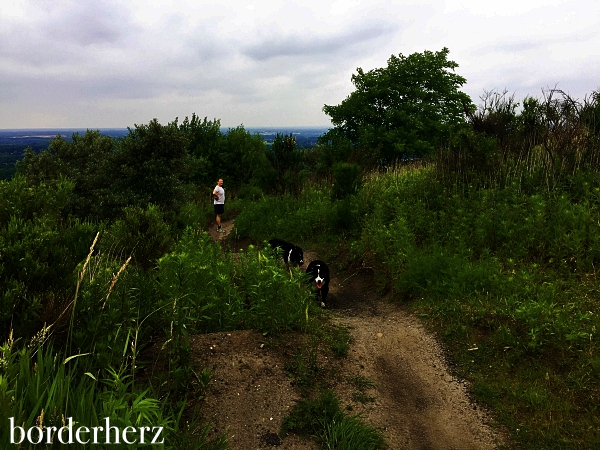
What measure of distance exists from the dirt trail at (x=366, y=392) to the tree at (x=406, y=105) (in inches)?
798

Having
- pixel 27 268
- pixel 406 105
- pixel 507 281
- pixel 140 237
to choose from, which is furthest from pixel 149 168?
pixel 406 105

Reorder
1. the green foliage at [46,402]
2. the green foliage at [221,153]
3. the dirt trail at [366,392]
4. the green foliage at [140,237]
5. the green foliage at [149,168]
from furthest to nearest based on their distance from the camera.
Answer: the green foliage at [221,153], the green foliage at [149,168], the green foliage at [140,237], the dirt trail at [366,392], the green foliage at [46,402]

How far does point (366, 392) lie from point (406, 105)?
24.3m

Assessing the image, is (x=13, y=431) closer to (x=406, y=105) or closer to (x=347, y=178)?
(x=347, y=178)

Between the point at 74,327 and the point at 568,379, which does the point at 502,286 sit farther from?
the point at 74,327

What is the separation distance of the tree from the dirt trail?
20264mm

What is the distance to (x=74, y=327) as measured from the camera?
9.02 ft

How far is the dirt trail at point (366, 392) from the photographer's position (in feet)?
10.2

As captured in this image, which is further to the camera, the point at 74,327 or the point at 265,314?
the point at 265,314

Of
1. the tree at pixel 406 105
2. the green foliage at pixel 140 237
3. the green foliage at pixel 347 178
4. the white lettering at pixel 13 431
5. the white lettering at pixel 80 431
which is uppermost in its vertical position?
the tree at pixel 406 105

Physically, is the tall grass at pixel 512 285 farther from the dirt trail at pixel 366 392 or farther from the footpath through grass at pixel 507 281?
the dirt trail at pixel 366 392

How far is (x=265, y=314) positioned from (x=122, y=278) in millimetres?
1616

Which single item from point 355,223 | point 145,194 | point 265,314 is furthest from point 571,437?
point 145,194

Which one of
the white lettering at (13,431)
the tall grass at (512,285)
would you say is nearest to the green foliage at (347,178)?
the tall grass at (512,285)
